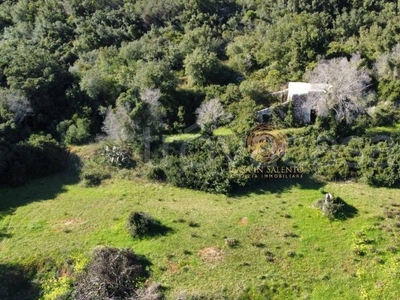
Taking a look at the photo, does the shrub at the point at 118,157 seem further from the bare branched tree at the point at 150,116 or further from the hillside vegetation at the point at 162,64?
the bare branched tree at the point at 150,116

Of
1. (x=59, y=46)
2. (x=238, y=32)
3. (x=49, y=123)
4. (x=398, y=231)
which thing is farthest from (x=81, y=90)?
(x=398, y=231)

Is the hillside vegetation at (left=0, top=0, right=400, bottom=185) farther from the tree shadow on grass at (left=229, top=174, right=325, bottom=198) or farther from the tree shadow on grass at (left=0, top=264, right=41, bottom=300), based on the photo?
the tree shadow on grass at (left=0, top=264, right=41, bottom=300)

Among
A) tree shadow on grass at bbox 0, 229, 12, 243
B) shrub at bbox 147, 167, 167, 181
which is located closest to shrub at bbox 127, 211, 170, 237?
shrub at bbox 147, 167, 167, 181

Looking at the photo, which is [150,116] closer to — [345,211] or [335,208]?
[335,208]

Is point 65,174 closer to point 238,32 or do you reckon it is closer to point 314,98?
point 314,98

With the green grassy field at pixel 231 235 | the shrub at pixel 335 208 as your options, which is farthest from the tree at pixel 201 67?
the shrub at pixel 335 208

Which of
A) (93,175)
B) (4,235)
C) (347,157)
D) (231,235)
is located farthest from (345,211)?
(4,235)
